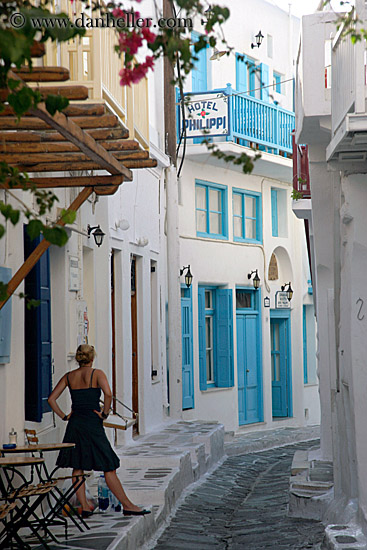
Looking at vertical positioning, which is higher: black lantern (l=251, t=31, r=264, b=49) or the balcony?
black lantern (l=251, t=31, r=264, b=49)

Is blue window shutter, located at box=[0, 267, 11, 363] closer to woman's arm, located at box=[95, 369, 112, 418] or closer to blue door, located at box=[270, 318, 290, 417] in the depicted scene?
woman's arm, located at box=[95, 369, 112, 418]

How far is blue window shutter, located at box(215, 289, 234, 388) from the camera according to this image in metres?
19.4

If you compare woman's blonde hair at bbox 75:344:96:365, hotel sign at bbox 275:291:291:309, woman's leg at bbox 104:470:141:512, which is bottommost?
woman's leg at bbox 104:470:141:512

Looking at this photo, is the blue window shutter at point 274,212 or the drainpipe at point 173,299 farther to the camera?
the blue window shutter at point 274,212

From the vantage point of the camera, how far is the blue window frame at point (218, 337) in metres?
19.4

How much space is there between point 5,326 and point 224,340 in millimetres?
12586

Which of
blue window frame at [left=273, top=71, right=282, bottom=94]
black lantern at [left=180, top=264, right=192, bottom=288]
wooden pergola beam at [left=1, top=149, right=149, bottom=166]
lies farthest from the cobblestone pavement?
blue window frame at [left=273, top=71, right=282, bottom=94]

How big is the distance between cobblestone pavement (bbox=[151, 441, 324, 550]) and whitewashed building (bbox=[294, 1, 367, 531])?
569mm

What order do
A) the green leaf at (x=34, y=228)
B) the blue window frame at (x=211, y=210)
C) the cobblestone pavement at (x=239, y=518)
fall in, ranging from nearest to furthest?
the green leaf at (x=34, y=228) → the cobblestone pavement at (x=239, y=518) → the blue window frame at (x=211, y=210)

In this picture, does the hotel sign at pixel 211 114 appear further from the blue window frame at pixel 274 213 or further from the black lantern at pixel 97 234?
the black lantern at pixel 97 234

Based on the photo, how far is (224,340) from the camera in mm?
19531

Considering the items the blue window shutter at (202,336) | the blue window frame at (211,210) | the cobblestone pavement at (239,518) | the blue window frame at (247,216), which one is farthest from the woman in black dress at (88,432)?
the blue window frame at (247,216)

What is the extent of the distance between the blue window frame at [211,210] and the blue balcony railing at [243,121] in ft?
3.74

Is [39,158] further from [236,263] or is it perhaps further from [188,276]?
[236,263]
